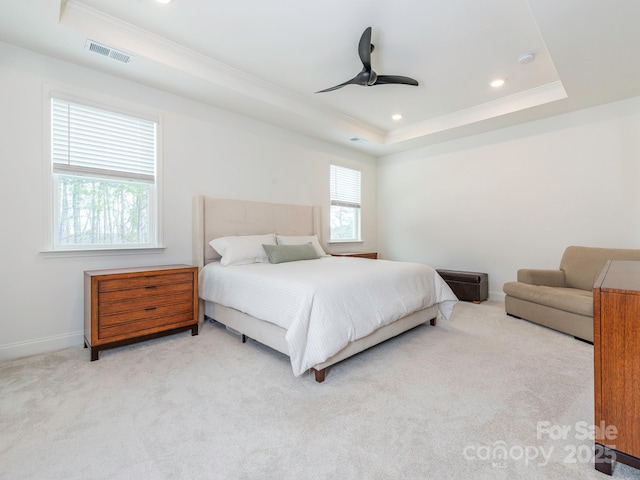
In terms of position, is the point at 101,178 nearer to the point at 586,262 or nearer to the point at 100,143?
the point at 100,143

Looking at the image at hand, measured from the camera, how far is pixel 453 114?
4.58 m

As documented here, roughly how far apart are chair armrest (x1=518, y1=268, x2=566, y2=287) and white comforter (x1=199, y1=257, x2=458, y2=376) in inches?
44.6

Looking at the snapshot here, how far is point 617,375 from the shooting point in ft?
4.24

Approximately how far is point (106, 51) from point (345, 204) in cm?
399

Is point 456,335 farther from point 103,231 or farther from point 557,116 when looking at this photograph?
point 103,231

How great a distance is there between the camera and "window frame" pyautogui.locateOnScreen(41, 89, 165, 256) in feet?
9.07

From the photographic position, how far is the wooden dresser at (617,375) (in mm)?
1254

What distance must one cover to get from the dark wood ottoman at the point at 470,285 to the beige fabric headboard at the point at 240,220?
2270 mm

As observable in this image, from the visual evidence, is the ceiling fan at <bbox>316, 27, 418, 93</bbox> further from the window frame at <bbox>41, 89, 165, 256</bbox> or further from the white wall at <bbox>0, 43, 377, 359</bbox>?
the window frame at <bbox>41, 89, 165, 256</bbox>

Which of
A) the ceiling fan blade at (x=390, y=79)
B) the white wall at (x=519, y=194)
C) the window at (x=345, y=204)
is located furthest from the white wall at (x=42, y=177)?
the white wall at (x=519, y=194)

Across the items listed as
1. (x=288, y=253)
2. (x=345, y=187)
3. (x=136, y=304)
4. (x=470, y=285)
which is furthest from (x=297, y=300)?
(x=345, y=187)

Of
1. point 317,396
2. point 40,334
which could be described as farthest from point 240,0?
point 40,334

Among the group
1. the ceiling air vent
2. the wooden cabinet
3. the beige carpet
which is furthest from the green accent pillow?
the ceiling air vent

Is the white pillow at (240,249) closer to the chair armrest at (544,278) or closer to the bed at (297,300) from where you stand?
the bed at (297,300)
